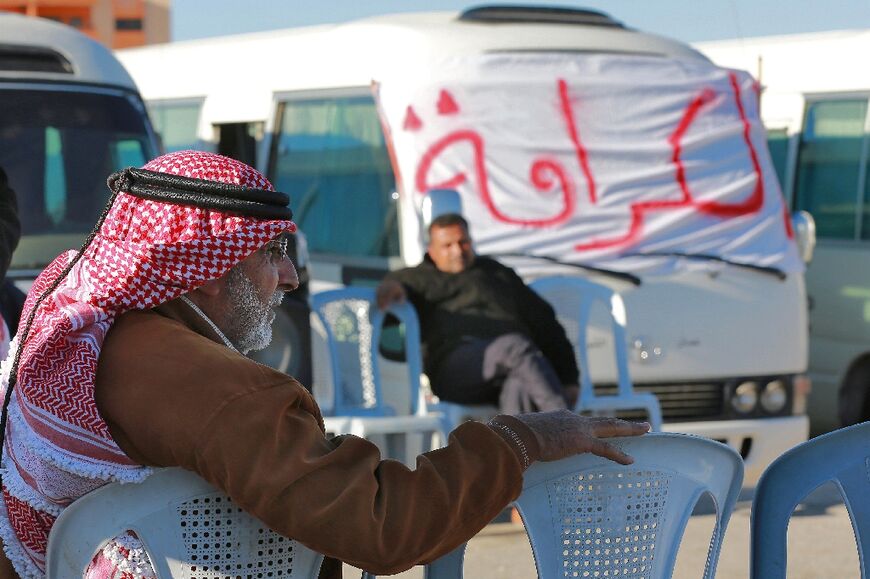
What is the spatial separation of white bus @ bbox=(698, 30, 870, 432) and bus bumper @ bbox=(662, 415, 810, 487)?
7.13ft

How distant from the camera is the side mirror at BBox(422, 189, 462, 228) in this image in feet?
23.0

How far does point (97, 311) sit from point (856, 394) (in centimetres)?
804

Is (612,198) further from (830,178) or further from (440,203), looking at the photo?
(830,178)

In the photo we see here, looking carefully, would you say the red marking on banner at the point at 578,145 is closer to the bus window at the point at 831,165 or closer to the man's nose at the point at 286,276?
the bus window at the point at 831,165

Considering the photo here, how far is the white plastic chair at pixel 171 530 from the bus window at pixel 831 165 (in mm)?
8233

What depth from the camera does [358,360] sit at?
23.4 feet

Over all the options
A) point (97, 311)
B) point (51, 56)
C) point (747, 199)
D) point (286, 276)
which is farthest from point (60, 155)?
point (97, 311)

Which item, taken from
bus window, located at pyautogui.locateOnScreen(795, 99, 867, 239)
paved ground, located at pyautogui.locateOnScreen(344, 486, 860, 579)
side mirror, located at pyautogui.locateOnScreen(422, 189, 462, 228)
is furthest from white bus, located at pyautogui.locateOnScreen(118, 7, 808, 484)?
bus window, located at pyautogui.locateOnScreen(795, 99, 867, 239)

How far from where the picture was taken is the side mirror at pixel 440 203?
277 inches

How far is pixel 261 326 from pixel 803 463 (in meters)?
1.08

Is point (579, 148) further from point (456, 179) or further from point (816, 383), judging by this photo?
point (816, 383)

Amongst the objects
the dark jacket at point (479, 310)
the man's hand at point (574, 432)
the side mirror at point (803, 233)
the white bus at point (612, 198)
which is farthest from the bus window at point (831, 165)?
the man's hand at point (574, 432)

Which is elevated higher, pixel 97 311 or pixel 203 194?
pixel 203 194

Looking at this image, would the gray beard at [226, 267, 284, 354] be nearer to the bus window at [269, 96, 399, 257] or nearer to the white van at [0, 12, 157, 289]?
the white van at [0, 12, 157, 289]
